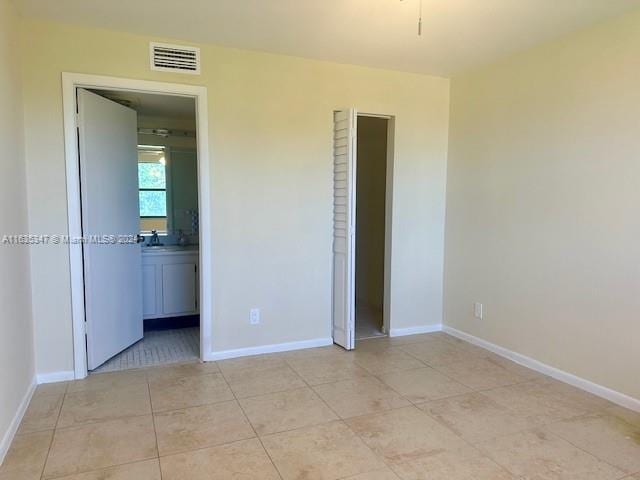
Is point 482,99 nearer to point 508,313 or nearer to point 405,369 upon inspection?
point 508,313

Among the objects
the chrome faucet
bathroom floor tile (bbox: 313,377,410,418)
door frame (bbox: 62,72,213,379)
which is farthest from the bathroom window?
bathroom floor tile (bbox: 313,377,410,418)

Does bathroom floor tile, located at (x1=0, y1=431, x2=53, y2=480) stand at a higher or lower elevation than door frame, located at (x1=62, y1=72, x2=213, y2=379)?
lower

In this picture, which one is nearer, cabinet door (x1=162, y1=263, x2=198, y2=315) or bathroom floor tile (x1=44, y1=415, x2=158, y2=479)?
bathroom floor tile (x1=44, y1=415, x2=158, y2=479)

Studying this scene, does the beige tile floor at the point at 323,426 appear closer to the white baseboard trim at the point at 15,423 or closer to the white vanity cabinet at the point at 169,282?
the white baseboard trim at the point at 15,423

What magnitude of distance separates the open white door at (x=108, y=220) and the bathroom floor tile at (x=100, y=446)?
2.99ft

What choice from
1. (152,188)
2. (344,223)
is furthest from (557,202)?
(152,188)

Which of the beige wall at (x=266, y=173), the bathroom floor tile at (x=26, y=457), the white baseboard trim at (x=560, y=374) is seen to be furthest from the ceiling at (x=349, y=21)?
the bathroom floor tile at (x=26, y=457)

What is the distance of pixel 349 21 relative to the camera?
2.82m

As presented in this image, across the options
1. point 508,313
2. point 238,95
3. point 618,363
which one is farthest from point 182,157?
point 618,363

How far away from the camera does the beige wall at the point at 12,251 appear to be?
2.27m

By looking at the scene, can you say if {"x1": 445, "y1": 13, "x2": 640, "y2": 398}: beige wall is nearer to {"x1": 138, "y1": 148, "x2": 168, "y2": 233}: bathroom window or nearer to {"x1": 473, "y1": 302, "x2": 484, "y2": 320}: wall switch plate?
{"x1": 473, "y1": 302, "x2": 484, "y2": 320}: wall switch plate

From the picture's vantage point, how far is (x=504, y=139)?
3.58 metres

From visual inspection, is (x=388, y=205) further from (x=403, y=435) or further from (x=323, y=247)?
(x=403, y=435)

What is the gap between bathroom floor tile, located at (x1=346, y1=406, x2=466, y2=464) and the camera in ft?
7.40
